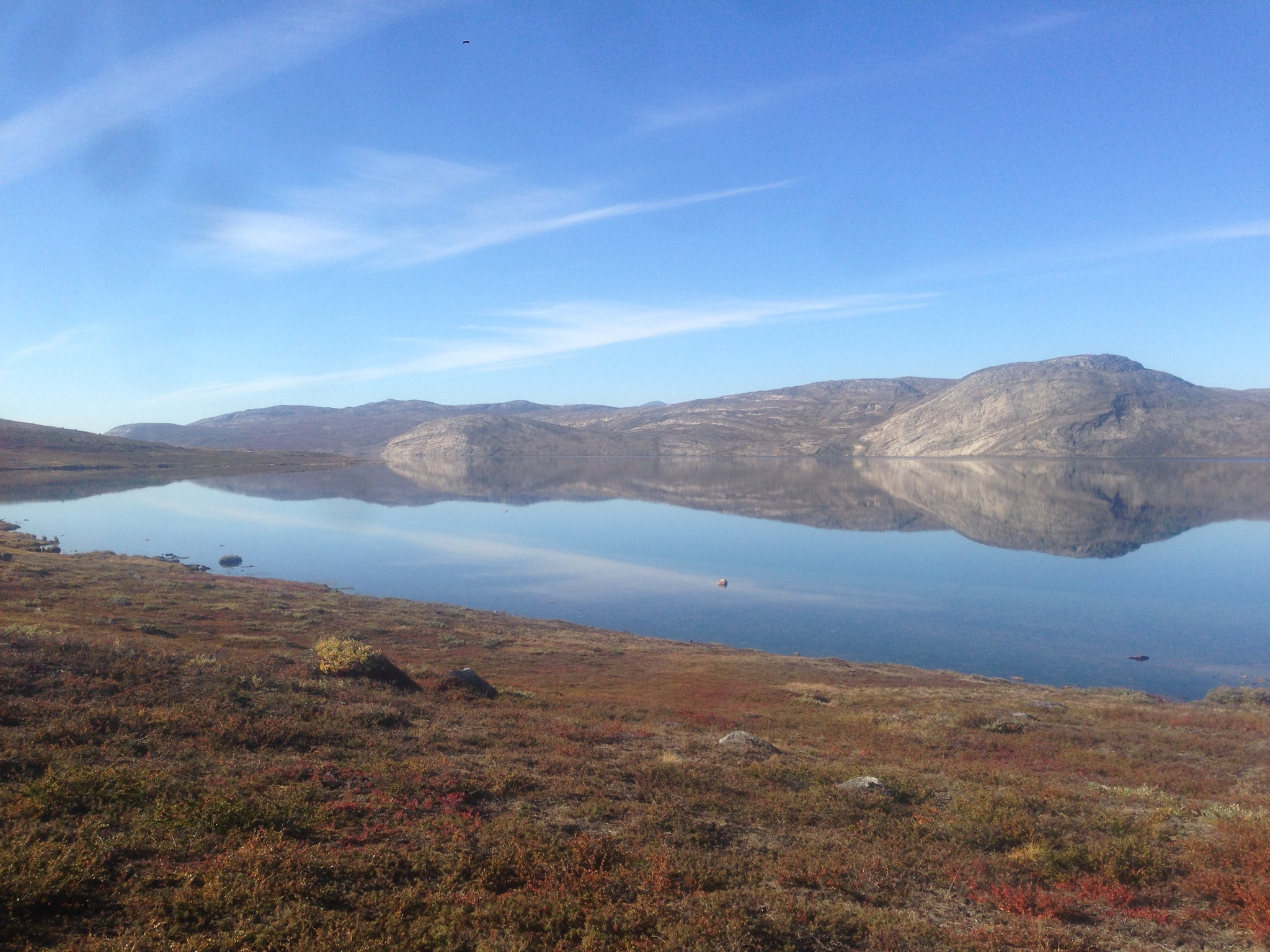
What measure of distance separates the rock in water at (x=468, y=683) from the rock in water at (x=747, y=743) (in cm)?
715

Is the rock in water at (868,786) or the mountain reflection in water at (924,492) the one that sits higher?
the mountain reflection in water at (924,492)

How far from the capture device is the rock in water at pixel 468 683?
19203 mm

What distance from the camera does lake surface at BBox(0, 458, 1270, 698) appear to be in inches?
1527

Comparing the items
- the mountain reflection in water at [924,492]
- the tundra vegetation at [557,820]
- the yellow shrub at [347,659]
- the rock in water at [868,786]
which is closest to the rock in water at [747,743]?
the tundra vegetation at [557,820]

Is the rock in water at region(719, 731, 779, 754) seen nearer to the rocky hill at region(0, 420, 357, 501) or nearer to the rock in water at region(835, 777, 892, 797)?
the rock in water at region(835, 777, 892, 797)

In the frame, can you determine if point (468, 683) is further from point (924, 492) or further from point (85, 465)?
point (85, 465)

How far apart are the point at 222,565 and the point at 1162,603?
6978 cm

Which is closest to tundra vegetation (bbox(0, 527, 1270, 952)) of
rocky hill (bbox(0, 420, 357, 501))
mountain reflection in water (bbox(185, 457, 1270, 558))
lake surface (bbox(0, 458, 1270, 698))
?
lake surface (bbox(0, 458, 1270, 698))

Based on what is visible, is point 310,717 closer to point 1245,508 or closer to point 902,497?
point 902,497

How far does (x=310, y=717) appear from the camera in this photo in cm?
1327

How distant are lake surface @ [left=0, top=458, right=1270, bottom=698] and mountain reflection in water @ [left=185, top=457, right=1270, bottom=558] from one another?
82cm

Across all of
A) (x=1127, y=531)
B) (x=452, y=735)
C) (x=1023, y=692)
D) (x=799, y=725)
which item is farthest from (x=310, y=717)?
(x=1127, y=531)

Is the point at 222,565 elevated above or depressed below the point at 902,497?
below

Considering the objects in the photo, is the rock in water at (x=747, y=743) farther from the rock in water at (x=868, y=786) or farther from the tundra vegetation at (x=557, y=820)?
the rock in water at (x=868, y=786)
